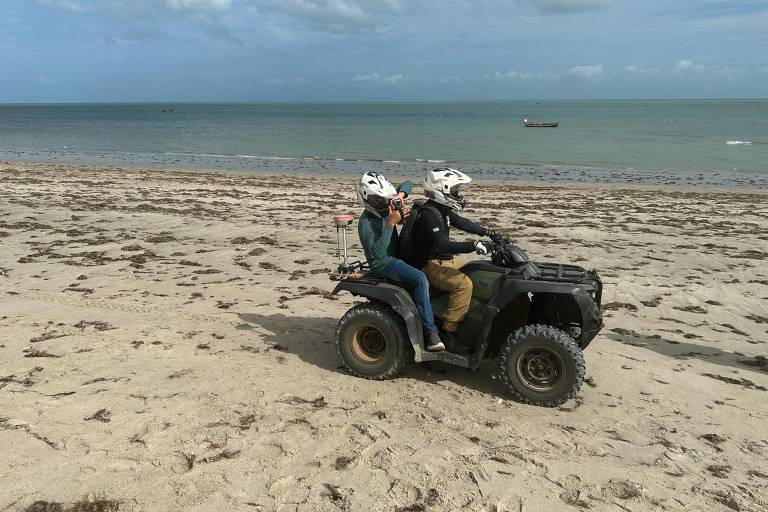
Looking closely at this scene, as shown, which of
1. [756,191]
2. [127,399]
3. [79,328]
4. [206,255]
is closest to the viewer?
[127,399]

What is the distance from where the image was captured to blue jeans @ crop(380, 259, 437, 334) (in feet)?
15.4

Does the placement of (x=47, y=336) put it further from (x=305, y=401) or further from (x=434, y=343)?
(x=434, y=343)

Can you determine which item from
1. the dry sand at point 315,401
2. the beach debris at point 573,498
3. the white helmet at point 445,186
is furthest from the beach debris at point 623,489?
the white helmet at point 445,186

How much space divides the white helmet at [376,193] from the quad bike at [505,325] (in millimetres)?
226

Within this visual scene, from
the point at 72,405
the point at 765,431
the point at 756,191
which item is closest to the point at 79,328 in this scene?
the point at 72,405

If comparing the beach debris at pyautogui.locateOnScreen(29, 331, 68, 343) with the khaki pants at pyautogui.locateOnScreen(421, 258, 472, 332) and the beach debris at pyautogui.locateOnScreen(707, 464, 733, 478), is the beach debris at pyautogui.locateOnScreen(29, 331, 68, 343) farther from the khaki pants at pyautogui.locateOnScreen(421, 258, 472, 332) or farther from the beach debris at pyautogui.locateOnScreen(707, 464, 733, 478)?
the beach debris at pyautogui.locateOnScreen(707, 464, 733, 478)

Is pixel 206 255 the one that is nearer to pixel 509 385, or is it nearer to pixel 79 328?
pixel 79 328

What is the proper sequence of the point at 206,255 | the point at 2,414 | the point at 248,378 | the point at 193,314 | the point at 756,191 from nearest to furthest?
the point at 2,414, the point at 248,378, the point at 193,314, the point at 206,255, the point at 756,191

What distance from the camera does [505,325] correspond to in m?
4.75

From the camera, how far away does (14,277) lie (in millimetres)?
8133

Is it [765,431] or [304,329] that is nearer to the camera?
[765,431]

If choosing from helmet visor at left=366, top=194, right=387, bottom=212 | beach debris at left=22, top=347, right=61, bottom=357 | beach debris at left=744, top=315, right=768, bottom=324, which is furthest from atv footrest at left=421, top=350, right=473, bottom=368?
beach debris at left=744, top=315, right=768, bottom=324

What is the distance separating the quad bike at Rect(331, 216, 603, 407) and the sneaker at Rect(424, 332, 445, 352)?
0.05 m

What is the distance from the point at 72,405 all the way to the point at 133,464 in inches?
43.5
